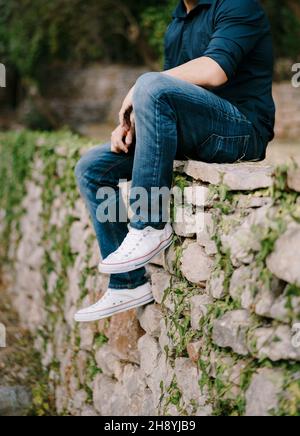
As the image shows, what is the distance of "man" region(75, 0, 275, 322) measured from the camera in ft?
8.36

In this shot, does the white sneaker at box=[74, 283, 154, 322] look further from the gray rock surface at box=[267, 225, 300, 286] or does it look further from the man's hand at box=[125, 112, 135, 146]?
the gray rock surface at box=[267, 225, 300, 286]

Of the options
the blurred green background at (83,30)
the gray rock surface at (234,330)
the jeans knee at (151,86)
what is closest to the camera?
the gray rock surface at (234,330)

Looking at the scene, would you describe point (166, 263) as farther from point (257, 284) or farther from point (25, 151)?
point (25, 151)

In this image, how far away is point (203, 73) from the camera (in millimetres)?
Result: 2650

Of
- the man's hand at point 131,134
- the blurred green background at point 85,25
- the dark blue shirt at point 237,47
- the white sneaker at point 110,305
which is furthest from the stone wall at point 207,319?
the blurred green background at point 85,25

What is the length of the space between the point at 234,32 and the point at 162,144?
23.5 inches

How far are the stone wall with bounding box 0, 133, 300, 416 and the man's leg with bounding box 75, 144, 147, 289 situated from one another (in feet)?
0.75

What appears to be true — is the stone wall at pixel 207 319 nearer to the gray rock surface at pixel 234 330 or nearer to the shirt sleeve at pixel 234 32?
the gray rock surface at pixel 234 330

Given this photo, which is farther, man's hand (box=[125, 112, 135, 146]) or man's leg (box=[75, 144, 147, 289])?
man's leg (box=[75, 144, 147, 289])

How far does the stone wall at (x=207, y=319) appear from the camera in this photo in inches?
80.7

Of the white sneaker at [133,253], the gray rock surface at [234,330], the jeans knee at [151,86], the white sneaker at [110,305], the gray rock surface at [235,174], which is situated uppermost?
the jeans knee at [151,86]

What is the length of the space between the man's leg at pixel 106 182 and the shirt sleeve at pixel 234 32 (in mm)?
592

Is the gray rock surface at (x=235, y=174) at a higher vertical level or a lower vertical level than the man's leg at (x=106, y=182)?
higher

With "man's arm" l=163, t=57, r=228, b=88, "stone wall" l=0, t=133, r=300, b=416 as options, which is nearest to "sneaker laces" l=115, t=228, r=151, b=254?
"stone wall" l=0, t=133, r=300, b=416
